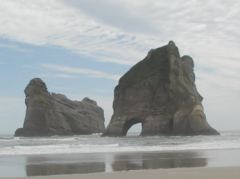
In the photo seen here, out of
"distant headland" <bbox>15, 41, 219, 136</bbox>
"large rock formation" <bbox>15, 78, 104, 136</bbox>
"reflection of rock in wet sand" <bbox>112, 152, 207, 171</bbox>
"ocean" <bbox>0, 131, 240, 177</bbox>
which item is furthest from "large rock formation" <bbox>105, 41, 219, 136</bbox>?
"reflection of rock in wet sand" <bbox>112, 152, 207, 171</bbox>

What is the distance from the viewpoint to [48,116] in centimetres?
10556

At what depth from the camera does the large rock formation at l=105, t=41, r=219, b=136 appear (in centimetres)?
7312

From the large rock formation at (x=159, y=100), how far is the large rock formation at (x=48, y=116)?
27.3 metres

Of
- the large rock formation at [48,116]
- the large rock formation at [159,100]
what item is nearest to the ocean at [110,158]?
the large rock formation at [159,100]

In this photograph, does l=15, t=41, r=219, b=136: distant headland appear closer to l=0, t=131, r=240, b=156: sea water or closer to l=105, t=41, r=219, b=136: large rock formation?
l=105, t=41, r=219, b=136: large rock formation

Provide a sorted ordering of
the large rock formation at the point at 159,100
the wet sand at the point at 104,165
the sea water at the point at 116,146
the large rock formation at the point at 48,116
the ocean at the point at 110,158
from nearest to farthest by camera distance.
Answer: the wet sand at the point at 104,165 → the ocean at the point at 110,158 → the sea water at the point at 116,146 → the large rock formation at the point at 159,100 → the large rock formation at the point at 48,116

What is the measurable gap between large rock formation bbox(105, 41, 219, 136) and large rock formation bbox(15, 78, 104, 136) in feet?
89.7

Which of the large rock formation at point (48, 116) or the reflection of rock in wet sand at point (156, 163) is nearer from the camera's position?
the reflection of rock in wet sand at point (156, 163)

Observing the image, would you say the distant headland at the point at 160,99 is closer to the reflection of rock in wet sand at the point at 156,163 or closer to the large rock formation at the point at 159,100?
the large rock formation at the point at 159,100

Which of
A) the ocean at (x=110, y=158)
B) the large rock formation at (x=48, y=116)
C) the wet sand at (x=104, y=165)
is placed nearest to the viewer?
the wet sand at (x=104, y=165)

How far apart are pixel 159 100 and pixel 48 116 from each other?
116ft

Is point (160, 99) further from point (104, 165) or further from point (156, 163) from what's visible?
point (104, 165)

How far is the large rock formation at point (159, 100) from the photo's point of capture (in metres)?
73.1

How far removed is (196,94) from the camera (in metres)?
77.2
